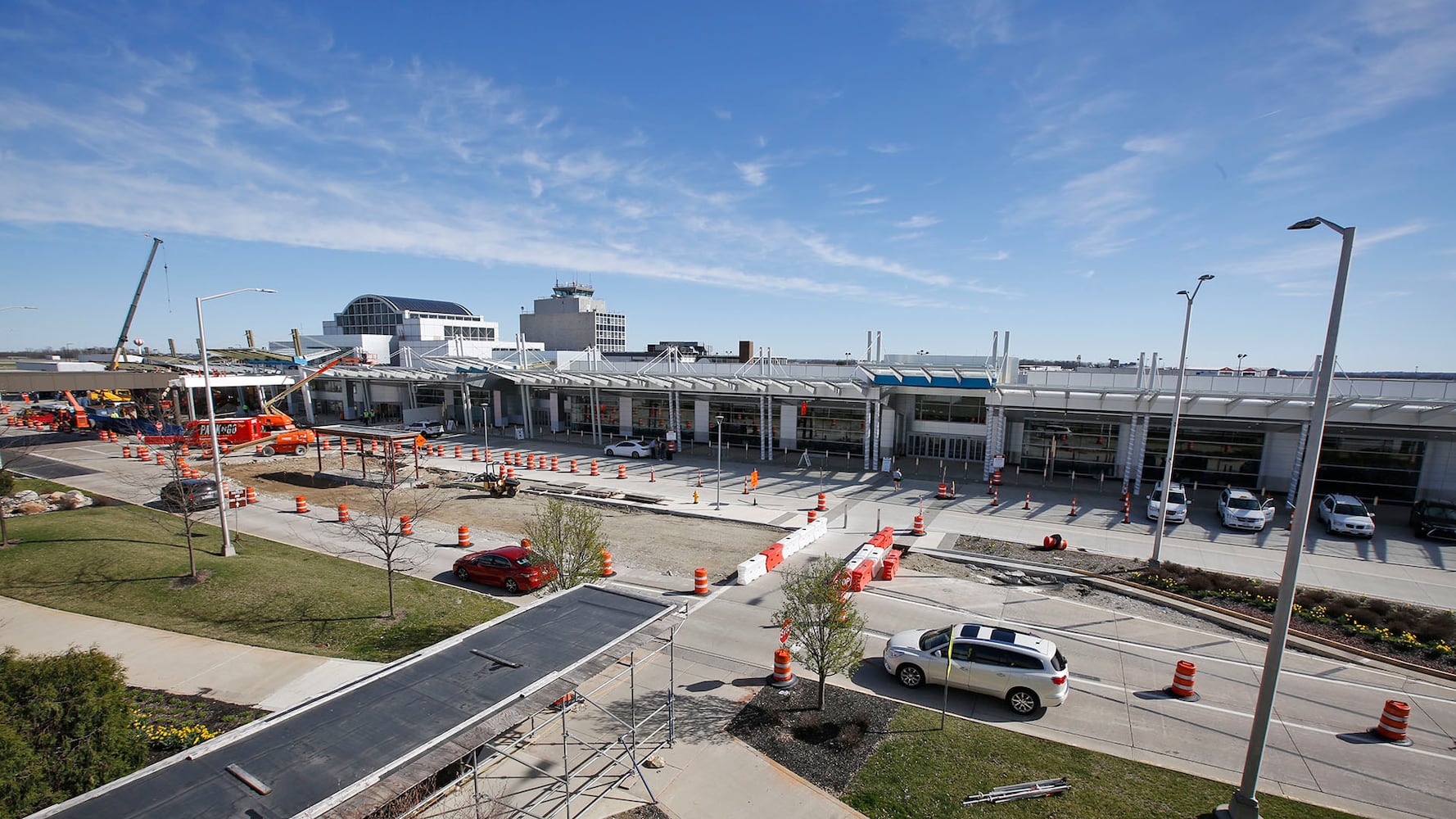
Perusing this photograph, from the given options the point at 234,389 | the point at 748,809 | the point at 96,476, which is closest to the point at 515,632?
the point at 748,809

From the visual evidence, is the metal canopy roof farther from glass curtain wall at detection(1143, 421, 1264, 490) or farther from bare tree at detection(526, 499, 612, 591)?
bare tree at detection(526, 499, 612, 591)

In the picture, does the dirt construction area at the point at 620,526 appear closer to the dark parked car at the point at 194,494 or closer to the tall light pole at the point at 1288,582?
the dark parked car at the point at 194,494

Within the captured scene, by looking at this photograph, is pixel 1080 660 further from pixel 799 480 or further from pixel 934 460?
pixel 934 460

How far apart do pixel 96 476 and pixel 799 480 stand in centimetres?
3791

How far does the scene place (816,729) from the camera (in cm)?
1041

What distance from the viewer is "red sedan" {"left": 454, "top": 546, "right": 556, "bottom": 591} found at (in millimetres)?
17109

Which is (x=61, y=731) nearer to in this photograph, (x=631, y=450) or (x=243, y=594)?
(x=243, y=594)

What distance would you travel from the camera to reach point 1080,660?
13109 millimetres

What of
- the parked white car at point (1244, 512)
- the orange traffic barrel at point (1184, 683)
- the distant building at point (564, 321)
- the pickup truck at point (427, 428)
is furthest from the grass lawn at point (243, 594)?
the distant building at point (564, 321)

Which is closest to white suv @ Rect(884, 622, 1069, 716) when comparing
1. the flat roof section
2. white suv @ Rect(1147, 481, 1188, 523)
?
the flat roof section

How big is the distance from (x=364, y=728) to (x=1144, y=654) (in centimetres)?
1550

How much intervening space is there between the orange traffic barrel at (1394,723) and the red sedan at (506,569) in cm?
1801

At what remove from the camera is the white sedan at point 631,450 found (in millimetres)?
39188

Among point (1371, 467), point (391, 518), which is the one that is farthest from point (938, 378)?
point (391, 518)
